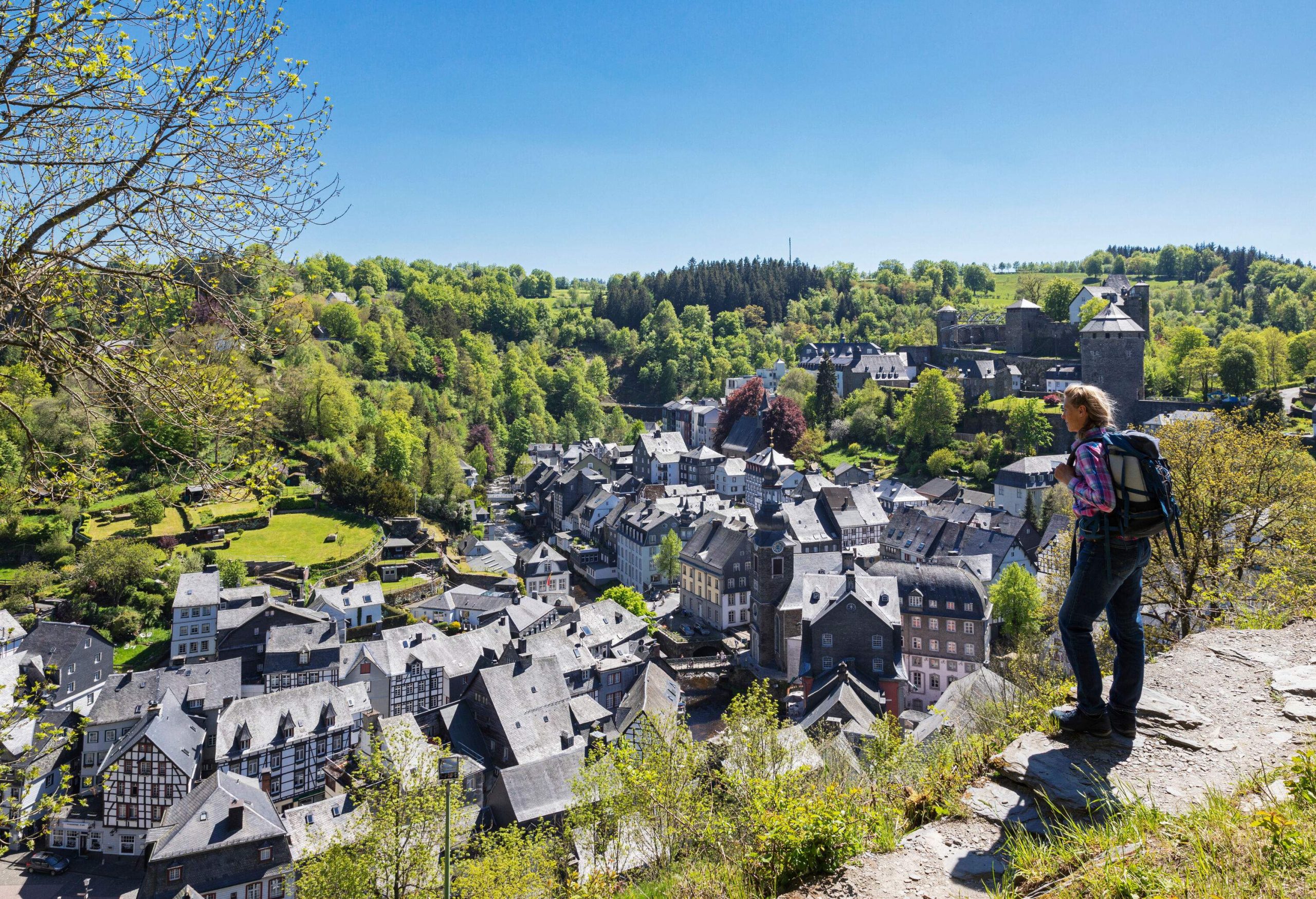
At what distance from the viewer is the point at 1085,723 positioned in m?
5.28

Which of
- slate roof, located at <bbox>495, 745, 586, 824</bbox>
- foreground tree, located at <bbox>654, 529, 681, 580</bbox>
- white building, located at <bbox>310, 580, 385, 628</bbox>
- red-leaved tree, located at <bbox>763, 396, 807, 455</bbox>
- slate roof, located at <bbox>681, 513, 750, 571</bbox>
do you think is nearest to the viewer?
slate roof, located at <bbox>495, 745, 586, 824</bbox>

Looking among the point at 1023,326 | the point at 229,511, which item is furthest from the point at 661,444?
the point at 1023,326

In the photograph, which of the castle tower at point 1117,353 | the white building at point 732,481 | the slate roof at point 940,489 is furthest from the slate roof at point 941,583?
the white building at point 732,481

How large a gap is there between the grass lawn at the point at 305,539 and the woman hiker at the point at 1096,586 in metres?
43.7

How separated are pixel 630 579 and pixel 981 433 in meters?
30.1

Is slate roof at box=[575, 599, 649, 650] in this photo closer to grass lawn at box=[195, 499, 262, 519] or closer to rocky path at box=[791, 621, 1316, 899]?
grass lawn at box=[195, 499, 262, 519]

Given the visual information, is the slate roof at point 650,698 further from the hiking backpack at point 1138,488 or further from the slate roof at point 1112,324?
the slate roof at point 1112,324

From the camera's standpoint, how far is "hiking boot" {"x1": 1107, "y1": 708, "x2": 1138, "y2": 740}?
5211mm

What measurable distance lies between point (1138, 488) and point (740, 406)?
74.3 meters

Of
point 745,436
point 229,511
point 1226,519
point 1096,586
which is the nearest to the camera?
point 1096,586

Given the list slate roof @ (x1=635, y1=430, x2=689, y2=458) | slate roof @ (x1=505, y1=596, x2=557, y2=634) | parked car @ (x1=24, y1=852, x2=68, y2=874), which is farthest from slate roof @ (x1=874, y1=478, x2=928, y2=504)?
parked car @ (x1=24, y1=852, x2=68, y2=874)

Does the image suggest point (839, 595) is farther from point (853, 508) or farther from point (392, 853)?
point (392, 853)

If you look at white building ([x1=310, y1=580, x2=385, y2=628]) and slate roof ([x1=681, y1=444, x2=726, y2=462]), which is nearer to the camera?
white building ([x1=310, y1=580, x2=385, y2=628])

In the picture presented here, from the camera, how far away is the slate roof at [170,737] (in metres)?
25.6
